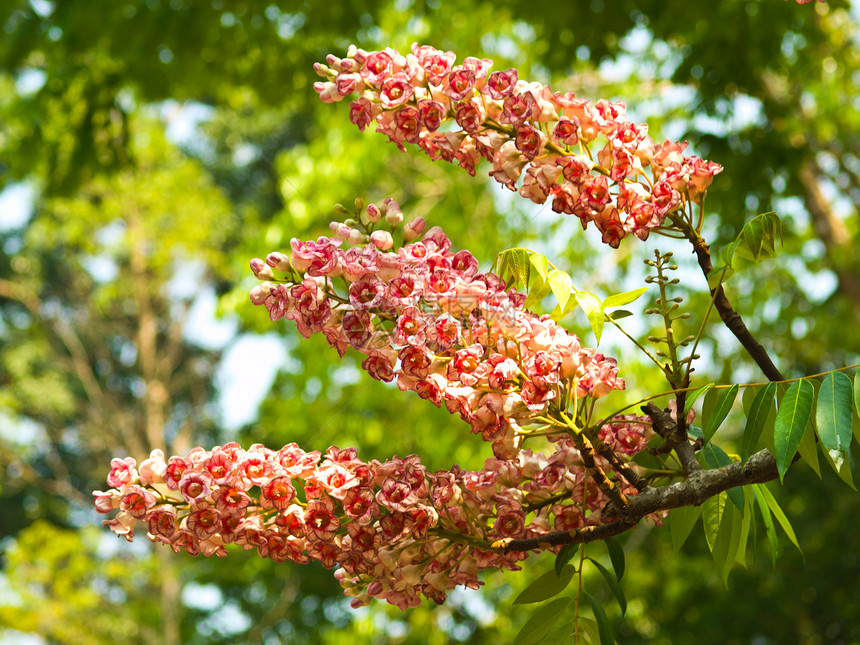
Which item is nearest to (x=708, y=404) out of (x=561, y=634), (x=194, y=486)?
(x=561, y=634)

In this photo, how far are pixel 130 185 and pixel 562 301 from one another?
10.1 meters

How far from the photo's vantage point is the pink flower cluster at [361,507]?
76 centimetres

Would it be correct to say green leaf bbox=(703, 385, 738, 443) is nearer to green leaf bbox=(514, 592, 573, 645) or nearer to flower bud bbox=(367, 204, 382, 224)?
green leaf bbox=(514, 592, 573, 645)

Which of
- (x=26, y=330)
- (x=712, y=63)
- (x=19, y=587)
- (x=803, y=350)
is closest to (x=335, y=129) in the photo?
(x=712, y=63)

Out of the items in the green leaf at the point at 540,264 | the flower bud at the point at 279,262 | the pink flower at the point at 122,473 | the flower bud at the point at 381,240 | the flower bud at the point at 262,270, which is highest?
the green leaf at the point at 540,264

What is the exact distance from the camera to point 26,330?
47.3 feet

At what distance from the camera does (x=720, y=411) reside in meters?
0.81

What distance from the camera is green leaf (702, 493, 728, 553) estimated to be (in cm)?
88

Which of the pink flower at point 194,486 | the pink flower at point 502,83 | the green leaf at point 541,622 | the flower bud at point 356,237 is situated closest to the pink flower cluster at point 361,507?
the pink flower at point 194,486

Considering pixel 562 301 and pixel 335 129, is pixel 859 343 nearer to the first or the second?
pixel 335 129

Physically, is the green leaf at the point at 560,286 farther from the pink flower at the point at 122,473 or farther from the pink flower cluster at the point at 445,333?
the pink flower at the point at 122,473

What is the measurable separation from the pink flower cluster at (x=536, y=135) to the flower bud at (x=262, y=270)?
0.64 feet

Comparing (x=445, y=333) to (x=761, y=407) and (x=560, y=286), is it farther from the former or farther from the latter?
(x=761, y=407)

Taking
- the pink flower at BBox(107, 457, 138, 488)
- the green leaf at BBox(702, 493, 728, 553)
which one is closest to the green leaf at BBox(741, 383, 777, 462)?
the green leaf at BBox(702, 493, 728, 553)
